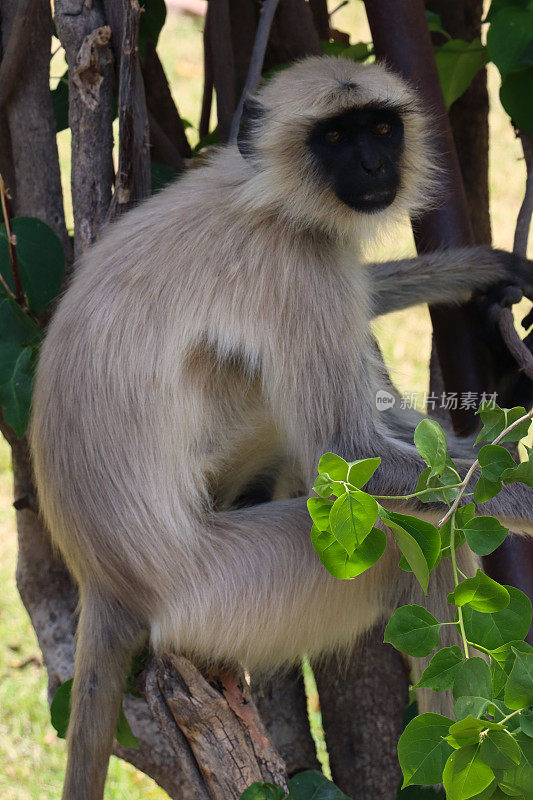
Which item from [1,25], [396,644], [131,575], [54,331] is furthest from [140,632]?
[1,25]

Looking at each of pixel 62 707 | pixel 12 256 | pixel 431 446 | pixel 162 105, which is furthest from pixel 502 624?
pixel 162 105

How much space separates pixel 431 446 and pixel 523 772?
16.7 inches

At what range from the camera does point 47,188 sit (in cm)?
279

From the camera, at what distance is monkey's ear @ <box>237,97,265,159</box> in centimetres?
249

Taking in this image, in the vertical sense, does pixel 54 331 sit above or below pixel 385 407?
above

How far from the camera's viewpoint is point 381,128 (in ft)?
7.82

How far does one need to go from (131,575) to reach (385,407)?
76 centimetres

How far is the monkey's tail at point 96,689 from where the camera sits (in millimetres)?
2150

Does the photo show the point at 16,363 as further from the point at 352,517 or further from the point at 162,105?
the point at 352,517

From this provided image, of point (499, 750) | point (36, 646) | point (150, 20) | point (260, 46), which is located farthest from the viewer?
point (36, 646)

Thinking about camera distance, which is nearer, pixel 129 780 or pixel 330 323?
pixel 330 323

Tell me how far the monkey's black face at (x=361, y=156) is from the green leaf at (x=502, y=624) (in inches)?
51.8

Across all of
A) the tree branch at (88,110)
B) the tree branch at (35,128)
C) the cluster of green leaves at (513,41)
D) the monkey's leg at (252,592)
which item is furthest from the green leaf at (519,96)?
the tree branch at (35,128)

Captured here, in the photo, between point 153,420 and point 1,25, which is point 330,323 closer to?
point 153,420
